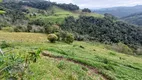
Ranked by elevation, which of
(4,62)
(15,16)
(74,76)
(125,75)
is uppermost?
(4,62)

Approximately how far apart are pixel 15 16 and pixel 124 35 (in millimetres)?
49200

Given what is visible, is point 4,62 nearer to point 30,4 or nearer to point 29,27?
point 29,27

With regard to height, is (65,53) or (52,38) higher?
(65,53)

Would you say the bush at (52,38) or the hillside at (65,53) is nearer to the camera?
the hillside at (65,53)

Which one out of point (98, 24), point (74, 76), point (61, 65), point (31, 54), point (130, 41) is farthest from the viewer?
point (98, 24)

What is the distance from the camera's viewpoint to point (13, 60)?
13.3 feet

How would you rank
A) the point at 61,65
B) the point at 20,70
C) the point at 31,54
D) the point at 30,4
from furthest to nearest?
the point at 30,4
the point at 61,65
the point at 31,54
the point at 20,70

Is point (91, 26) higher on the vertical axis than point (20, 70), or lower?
lower

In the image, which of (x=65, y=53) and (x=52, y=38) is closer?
(x=65, y=53)

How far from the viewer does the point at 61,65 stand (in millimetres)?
20562

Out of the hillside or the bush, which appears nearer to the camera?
the hillside

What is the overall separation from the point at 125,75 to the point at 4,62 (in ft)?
73.4

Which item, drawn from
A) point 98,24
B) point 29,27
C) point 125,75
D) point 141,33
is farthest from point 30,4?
point 125,75

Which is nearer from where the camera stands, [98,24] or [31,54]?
[31,54]
